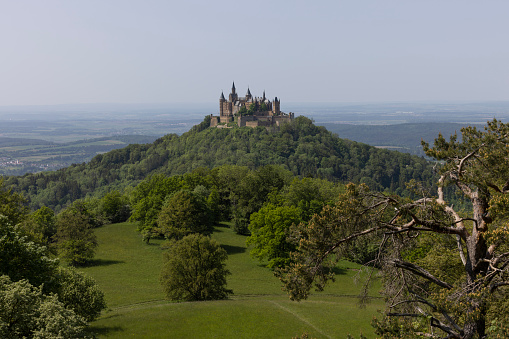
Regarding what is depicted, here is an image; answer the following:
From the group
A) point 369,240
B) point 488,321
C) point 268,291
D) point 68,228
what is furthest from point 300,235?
point 68,228

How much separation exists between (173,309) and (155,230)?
25.1 m

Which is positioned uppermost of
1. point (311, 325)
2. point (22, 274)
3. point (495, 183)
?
point (495, 183)

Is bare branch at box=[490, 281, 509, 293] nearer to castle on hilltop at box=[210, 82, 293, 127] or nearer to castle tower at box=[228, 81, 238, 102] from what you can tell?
castle on hilltop at box=[210, 82, 293, 127]

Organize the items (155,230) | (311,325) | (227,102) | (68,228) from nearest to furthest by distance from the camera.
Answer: (311,325)
(68,228)
(155,230)
(227,102)

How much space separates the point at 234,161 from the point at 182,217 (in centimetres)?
8570

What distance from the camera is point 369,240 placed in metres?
10.6

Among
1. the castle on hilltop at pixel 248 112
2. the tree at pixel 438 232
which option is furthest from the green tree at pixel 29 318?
the castle on hilltop at pixel 248 112

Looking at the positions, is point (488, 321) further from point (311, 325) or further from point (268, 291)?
point (268, 291)

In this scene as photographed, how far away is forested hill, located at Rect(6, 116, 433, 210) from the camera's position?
130m

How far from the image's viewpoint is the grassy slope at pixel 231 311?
2134cm

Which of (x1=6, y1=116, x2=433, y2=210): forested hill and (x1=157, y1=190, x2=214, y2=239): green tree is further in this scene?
(x1=6, y1=116, x2=433, y2=210): forested hill

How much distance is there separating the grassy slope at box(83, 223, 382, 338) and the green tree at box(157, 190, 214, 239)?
417 centimetres

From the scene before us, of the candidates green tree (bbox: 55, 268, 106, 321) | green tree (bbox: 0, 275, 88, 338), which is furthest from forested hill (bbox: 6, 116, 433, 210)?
green tree (bbox: 0, 275, 88, 338)

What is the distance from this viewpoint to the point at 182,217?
4306 centimetres
